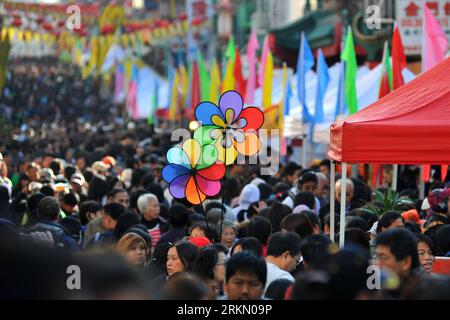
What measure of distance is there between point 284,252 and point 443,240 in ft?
6.35

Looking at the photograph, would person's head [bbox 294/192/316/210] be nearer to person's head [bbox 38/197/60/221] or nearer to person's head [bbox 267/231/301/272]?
person's head [bbox 38/197/60/221]

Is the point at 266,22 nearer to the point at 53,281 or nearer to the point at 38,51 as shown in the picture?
the point at 53,281

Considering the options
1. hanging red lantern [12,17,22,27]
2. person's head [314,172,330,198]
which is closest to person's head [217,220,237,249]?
person's head [314,172,330,198]

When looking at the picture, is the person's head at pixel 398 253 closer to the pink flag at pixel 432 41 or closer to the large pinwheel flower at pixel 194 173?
the large pinwheel flower at pixel 194 173

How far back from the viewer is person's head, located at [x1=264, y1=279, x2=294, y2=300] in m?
6.17

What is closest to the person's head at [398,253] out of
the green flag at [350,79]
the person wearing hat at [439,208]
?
the person wearing hat at [439,208]

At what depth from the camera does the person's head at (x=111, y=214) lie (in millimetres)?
10148

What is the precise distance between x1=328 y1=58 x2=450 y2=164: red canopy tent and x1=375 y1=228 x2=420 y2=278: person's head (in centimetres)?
197

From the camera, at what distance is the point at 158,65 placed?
7056 centimetres

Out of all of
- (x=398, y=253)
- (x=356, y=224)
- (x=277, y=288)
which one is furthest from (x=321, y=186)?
(x=398, y=253)

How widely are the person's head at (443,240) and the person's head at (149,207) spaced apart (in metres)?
3.12

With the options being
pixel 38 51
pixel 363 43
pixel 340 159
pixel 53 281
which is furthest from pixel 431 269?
pixel 38 51

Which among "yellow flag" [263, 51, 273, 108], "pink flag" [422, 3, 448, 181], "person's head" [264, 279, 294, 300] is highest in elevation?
"pink flag" [422, 3, 448, 181]

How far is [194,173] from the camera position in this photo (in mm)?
9047
